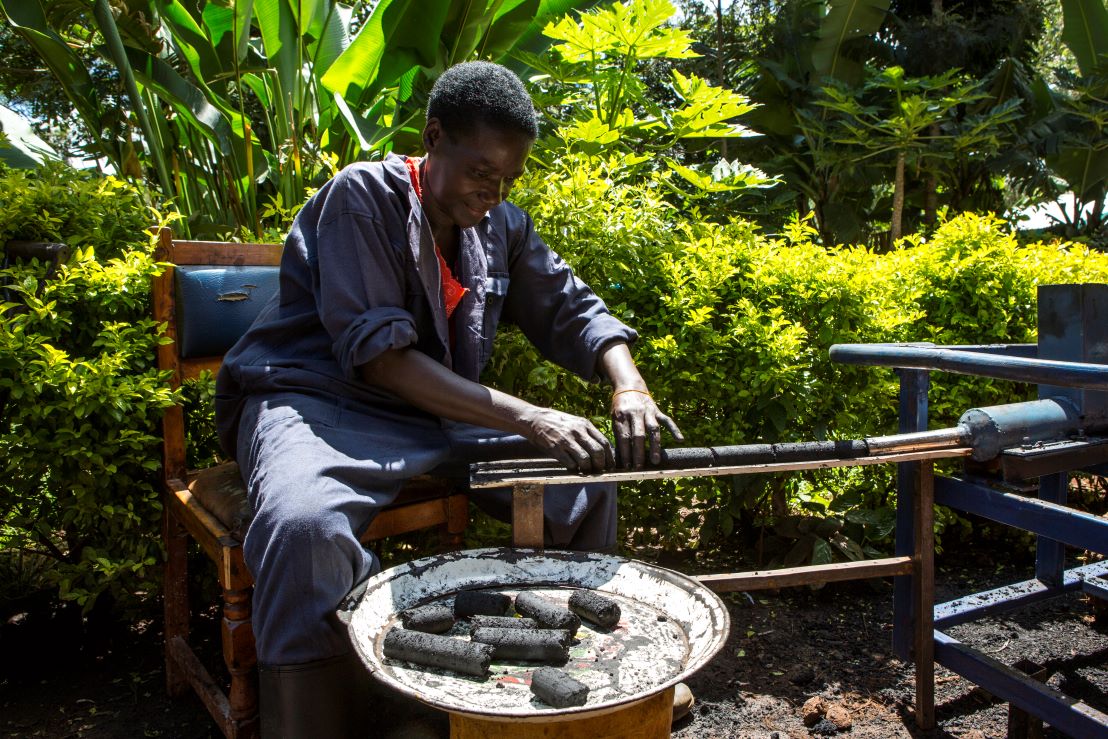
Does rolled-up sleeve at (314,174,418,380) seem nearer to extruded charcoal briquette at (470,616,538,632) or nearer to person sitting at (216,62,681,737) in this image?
person sitting at (216,62,681,737)

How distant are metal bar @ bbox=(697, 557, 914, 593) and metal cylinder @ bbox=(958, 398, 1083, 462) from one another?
0.42 metres

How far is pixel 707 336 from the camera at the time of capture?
9.75 feet

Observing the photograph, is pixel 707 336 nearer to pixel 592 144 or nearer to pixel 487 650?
pixel 592 144

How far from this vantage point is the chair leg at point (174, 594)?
2.50 metres

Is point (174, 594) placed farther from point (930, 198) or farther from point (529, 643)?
point (930, 198)

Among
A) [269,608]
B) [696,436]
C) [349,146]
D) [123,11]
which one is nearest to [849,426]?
[696,436]

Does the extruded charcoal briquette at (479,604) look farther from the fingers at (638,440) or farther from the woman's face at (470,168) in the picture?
the woman's face at (470,168)

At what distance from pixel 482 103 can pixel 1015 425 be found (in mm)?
1596

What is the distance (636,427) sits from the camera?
1998 mm

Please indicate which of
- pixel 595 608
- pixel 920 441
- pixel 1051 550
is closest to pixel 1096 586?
pixel 1051 550

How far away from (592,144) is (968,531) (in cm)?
254

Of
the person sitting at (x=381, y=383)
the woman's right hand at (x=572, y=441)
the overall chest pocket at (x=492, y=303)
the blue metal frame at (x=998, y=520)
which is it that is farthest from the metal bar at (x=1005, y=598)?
the overall chest pocket at (x=492, y=303)

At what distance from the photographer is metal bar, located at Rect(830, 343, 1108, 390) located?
1730mm

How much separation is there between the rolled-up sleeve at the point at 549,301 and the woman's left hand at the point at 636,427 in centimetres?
35
